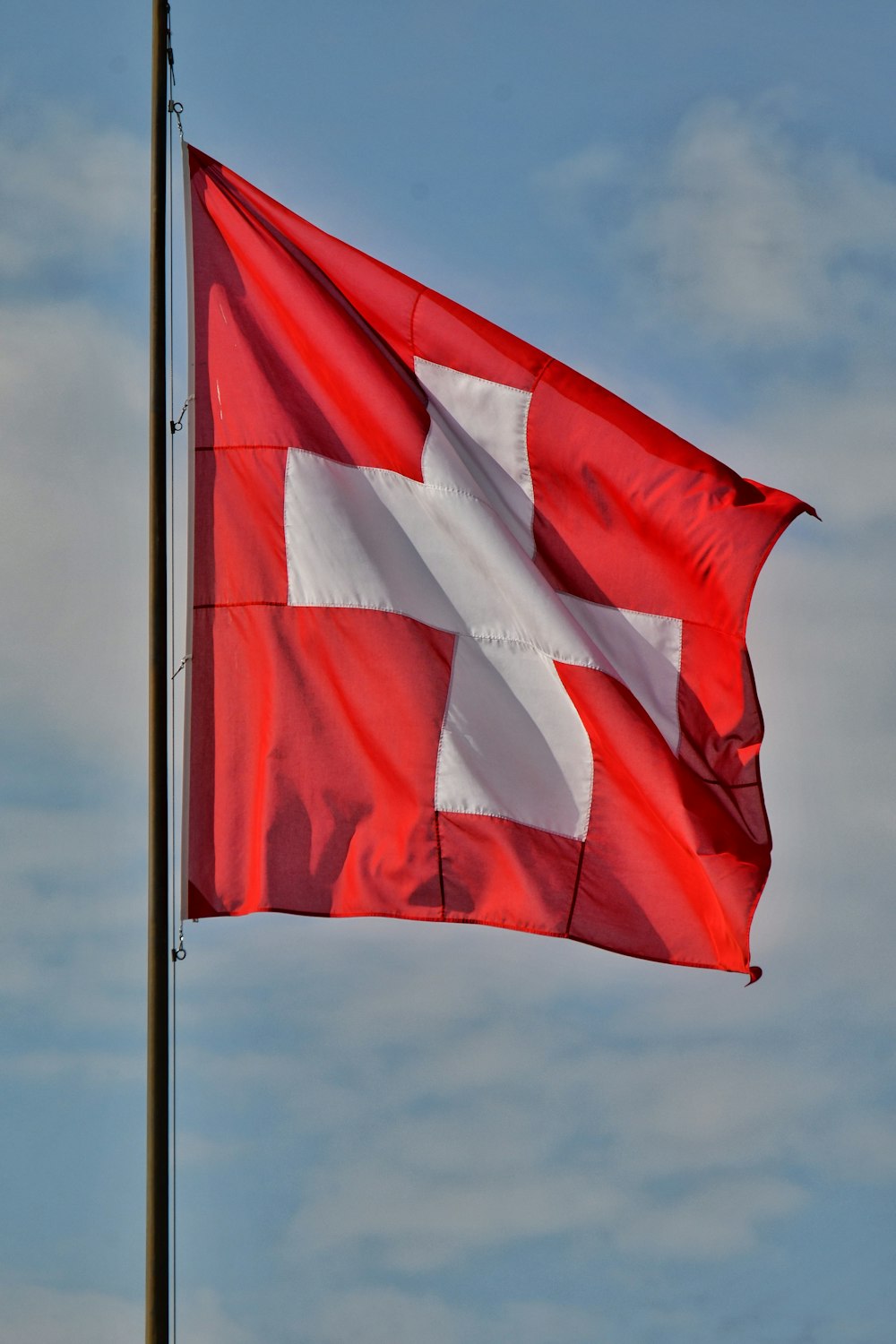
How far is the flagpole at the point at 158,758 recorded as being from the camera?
539 inches

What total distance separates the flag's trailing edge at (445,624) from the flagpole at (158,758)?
87cm

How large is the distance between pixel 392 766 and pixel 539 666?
59.9 inches

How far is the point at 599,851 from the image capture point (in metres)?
16.6

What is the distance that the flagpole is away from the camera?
13.7 metres

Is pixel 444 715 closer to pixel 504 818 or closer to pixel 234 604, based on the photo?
pixel 504 818

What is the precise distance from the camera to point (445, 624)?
661 inches

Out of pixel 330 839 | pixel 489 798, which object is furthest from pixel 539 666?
pixel 330 839

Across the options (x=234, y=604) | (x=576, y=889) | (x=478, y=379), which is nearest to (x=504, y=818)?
(x=576, y=889)

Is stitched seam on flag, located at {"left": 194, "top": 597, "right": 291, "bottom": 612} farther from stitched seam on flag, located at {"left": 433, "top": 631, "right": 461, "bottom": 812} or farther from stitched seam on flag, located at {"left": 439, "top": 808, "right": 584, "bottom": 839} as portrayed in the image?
stitched seam on flag, located at {"left": 439, "top": 808, "right": 584, "bottom": 839}

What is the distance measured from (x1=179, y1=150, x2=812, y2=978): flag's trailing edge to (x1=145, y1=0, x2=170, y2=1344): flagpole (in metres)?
0.87

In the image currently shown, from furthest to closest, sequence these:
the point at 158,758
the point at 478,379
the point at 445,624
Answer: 1. the point at 478,379
2. the point at 445,624
3. the point at 158,758

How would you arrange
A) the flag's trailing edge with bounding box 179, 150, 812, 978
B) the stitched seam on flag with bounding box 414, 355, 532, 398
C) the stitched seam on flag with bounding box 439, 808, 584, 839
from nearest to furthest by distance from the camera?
the flag's trailing edge with bounding box 179, 150, 812, 978 < the stitched seam on flag with bounding box 439, 808, 584, 839 < the stitched seam on flag with bounding box 414, 355, 532, 398

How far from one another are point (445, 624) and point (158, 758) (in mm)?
3086

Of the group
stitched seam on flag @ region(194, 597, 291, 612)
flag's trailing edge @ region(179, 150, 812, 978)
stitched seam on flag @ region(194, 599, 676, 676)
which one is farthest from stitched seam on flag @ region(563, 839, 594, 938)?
stitched seam on flag @ region(194, 597, 291, 612)
